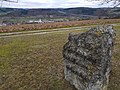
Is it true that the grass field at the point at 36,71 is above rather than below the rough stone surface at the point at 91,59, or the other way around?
below

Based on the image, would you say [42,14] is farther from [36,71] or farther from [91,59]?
[91,59]

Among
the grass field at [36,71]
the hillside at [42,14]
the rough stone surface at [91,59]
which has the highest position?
the rough stone surface at [91,59]

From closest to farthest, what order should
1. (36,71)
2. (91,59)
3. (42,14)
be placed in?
(91,59) < (36,71) < (42,14)

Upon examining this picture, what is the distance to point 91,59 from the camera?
7.57 m

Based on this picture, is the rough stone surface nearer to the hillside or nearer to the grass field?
the grass field

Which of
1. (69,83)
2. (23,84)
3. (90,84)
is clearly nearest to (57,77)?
(69,83)

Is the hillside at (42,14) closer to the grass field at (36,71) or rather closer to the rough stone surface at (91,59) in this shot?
the grass field at (36,71)

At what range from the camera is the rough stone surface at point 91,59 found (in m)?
7.32

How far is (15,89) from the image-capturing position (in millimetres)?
8281

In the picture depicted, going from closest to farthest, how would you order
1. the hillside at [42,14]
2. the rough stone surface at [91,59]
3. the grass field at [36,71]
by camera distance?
1. the rough stone surface at [91,59]
2. the grass field at [36,71]
3. the hillside at [42,14]

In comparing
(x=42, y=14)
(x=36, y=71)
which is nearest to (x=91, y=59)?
(x=36, y=71)

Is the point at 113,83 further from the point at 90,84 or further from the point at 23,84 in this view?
the point at 23,84

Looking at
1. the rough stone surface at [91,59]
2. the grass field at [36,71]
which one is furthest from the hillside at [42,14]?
the rough stone surface at [91,59]

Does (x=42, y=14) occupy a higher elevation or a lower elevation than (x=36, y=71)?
lower
